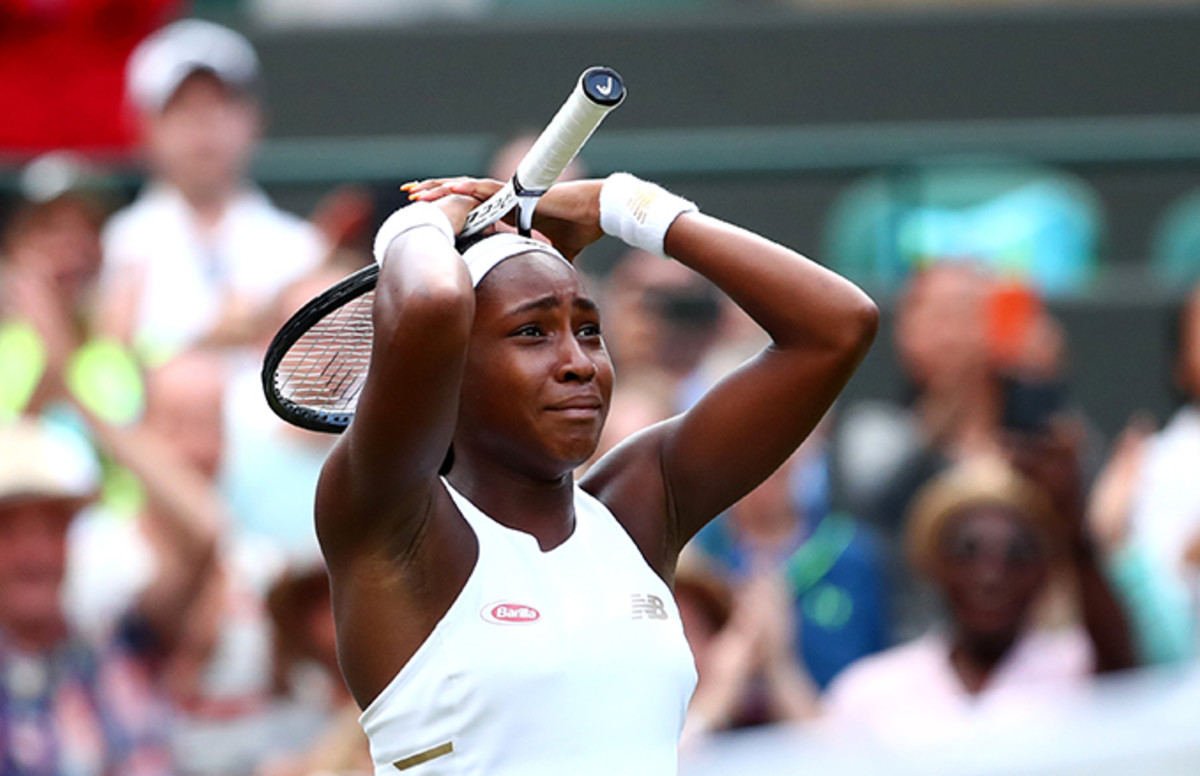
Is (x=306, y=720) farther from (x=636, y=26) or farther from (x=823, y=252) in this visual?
(x=636, y=26)

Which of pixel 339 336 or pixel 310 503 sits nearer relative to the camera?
pixel 339 336

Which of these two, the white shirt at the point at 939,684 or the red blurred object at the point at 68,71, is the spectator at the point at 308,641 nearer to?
the white shirt at the point at 939,684

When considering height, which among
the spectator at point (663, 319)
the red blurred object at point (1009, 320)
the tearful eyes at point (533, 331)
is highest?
the spectator at point (663, 319)

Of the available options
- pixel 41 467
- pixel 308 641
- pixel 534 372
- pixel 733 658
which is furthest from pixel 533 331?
pixel 733 658

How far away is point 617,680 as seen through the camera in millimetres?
2914

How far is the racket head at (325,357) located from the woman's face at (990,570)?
2621 millimetres

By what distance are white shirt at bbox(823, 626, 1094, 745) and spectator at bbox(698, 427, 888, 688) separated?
0.66 ft

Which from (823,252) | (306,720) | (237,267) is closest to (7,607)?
Result: (306,720)

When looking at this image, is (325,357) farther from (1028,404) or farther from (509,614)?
(1028,404)

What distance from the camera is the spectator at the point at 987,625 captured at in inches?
209

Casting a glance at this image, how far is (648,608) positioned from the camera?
303 centimetres

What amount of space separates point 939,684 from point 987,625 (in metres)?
0.21

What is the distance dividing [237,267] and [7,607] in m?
1.59

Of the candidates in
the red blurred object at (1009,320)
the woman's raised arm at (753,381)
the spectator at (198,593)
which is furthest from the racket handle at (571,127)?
the red blurred object at (1009,320)
